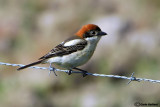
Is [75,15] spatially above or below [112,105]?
above

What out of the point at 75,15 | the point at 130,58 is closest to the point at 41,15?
the point at 75,15

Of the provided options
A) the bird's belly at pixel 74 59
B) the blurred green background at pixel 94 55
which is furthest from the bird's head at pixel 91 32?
the blurred green background at pixel 94 55

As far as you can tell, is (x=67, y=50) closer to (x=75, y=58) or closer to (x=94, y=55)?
(x=75, y=58)

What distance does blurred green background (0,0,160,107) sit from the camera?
11109 mm

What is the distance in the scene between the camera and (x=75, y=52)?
7.76m

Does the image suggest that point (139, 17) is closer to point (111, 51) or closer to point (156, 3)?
point (156, 3)

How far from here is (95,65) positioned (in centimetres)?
1188

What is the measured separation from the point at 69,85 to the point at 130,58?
1934 millimetres

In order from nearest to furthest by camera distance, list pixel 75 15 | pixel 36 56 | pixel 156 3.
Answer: pixel 36 56 → pixel 156 3 → pixel 75 15

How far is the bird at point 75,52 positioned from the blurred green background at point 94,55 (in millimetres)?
2861

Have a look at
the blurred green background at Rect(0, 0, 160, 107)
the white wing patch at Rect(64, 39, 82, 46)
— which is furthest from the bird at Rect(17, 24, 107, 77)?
the blurred green background at Rect(0, 0, 160, 107)

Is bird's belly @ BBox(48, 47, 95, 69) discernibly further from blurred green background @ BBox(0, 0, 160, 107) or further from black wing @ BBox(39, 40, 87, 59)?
blurred green background @ BBox(0, 0, 160, 107)

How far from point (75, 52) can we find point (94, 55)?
14.2 ft

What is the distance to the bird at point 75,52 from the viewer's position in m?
7.70
